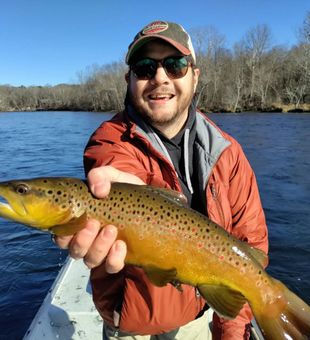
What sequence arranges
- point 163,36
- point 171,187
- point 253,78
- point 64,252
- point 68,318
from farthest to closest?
point 253,78 → point 64,252 → point 68,318 → point 163,36 → point 171,187

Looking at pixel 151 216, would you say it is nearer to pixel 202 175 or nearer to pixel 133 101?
pixel 202 175

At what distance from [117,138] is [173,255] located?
837mm

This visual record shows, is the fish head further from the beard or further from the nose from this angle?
the nose

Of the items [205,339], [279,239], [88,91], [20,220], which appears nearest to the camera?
[20,220]

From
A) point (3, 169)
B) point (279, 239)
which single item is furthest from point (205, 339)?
point (3, 169)

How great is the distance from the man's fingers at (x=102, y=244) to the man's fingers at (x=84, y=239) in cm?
2

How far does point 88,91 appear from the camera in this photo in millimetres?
86062

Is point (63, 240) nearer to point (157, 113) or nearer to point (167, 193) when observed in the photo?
point (167, 193)

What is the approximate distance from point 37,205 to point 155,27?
1479 millimetres

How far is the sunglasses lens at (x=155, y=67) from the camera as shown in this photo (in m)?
2.81

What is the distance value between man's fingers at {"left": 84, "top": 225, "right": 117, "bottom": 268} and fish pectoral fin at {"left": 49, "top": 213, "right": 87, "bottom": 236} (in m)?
0.11

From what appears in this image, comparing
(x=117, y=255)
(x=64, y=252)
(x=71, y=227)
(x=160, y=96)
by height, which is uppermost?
(x=160, y=96)

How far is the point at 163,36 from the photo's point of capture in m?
2.70

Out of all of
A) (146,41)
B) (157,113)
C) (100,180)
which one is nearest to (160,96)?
(157,113)
